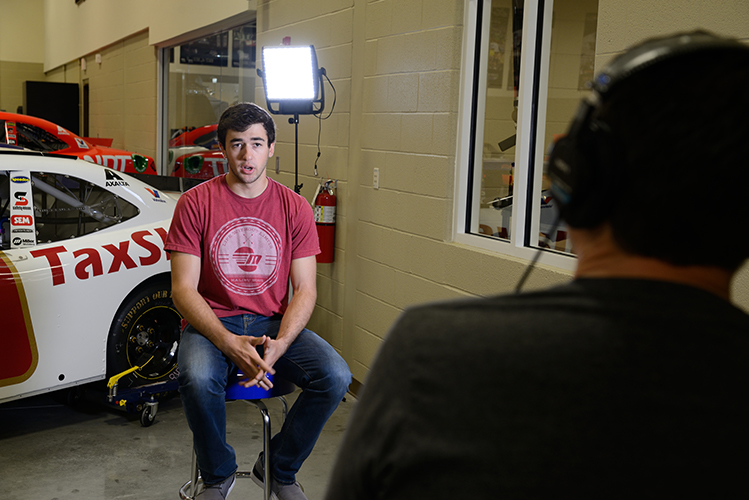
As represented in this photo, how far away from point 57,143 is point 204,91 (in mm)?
1860

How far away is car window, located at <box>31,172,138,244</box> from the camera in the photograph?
3387 millimetres

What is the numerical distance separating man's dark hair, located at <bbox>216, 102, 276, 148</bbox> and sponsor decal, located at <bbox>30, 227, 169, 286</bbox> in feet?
3.43

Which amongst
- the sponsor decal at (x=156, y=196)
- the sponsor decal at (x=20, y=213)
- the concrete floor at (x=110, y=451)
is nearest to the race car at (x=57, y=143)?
the sponsor decal at (x=156, y=196)

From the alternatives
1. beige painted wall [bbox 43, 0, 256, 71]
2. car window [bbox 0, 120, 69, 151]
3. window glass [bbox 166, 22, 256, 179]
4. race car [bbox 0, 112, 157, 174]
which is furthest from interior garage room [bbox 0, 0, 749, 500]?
car window [bbox 0, 120, 69, 151]

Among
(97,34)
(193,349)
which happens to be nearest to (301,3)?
(193,349)

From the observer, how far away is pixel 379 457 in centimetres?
70

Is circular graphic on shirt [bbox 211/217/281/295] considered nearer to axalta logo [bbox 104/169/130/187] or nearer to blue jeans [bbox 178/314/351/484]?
blue jeans [bbox 178/314/351/484]

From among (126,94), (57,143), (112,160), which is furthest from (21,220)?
(126,94)

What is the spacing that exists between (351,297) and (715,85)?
3.84 meters

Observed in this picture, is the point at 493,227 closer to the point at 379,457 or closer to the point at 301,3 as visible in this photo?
the point at 301,3

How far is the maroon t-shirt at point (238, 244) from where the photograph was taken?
8.74ft

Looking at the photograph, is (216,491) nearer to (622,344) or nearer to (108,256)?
(108,256)

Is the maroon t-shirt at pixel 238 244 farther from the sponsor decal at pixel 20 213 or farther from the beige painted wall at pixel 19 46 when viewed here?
the beige painted wall at pixel 19 46

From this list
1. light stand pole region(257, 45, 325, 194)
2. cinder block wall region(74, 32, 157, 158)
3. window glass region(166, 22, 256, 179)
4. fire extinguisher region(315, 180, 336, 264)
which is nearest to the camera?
fire extinguisher region(315, 180, 336, 264)
